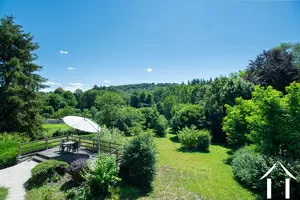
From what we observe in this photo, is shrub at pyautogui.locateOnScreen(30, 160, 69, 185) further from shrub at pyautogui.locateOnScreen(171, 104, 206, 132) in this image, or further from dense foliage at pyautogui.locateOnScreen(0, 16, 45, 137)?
shrub at pyautogui.locateOnScreen(171, 104, 206, 132)

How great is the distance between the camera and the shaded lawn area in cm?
658

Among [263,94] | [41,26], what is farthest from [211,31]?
[41,26]

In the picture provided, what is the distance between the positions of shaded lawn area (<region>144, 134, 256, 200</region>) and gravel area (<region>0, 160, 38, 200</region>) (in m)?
5.55

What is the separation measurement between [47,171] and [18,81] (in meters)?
11.6

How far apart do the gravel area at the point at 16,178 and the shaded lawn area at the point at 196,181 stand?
5.55 meters

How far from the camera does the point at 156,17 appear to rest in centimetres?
1122

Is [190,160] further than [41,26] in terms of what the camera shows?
No

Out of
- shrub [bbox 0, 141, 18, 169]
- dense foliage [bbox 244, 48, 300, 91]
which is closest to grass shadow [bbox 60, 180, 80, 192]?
shrub [bbox 0, 141, 18, 169]

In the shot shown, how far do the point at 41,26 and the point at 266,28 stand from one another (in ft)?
59.2

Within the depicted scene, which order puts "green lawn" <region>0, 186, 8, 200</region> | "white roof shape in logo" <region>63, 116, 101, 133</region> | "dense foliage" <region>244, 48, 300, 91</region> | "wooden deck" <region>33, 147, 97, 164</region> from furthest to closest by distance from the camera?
"dense foliage" <region>244, 48, 300, 91</region>, "wooden deck" <region>33, 147, 97, 164</region>, "white roof shape in logo" <region>63, 116, 101, 133</region>, "green lawn" <region>0, 186, 8, 200</region>

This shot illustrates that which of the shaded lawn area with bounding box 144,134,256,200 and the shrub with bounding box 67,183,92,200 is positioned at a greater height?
the shrub with bounding box 67,183,92,200

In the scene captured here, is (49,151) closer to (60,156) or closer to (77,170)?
(60,156)

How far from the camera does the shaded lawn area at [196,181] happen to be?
6.58 metres

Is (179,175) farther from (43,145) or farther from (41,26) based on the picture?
(41,26)
